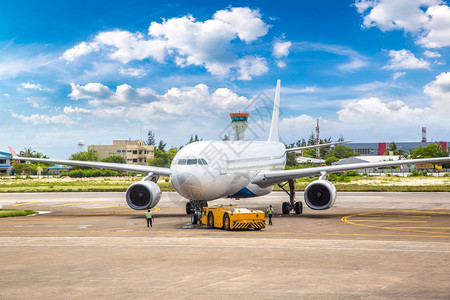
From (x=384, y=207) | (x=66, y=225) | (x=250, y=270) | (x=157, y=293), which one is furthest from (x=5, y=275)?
(x=384, y=207)

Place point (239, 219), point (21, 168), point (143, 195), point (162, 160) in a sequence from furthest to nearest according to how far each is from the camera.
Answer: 1. point (21, 168)
2. point (162, 160)
3. point (143, 195)
4. point (239, 219)

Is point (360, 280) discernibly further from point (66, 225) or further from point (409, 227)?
point (66, 225)

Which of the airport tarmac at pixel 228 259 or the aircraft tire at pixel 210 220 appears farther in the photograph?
the aircraft tire at pixel 210 220

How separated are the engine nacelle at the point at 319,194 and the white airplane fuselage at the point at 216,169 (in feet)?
15.5

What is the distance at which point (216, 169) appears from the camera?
1253 inches

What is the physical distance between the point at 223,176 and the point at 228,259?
1341cm

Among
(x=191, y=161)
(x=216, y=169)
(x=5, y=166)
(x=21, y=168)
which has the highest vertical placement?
(x=5, y=166)

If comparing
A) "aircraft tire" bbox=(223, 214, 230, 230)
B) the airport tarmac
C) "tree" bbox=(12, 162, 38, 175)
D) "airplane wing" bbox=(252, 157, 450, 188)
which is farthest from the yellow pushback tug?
"tree" bbox=(12, 162, 38, 175)

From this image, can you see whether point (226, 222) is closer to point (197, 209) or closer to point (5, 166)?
point (197, 209)

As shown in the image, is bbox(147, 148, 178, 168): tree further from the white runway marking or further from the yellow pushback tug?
the white runway marking

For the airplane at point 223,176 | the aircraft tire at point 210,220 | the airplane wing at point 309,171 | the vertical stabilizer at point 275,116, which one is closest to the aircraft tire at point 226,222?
the aircraft tire at point 210,220

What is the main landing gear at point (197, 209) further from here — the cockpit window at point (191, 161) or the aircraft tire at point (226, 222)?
the aircraft tire at point (226, 222)

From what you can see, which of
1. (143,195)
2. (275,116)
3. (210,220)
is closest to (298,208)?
(210,220)

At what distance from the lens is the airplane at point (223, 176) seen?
3083 centimetres
